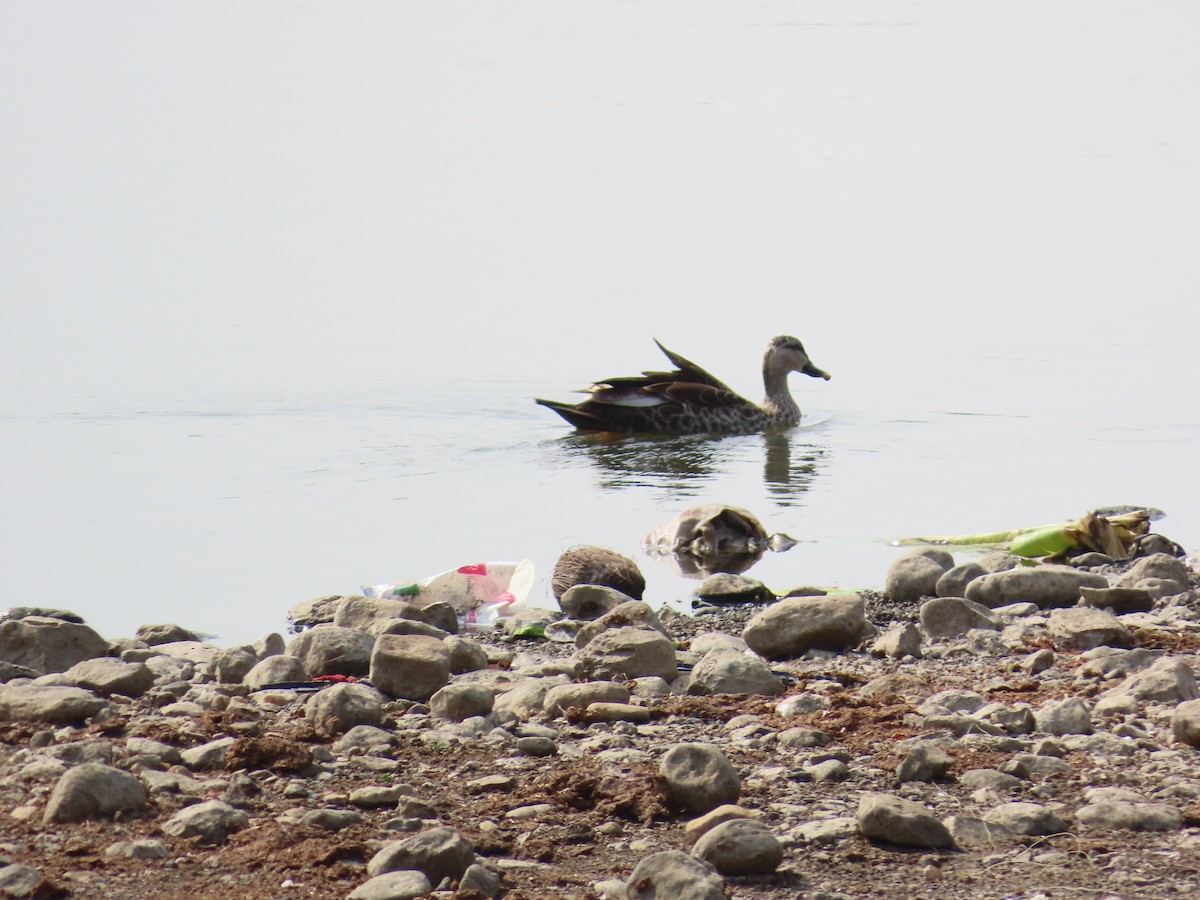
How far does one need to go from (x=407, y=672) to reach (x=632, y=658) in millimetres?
776

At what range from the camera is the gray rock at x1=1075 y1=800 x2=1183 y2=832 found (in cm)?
417

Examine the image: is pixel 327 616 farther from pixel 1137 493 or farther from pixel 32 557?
pixel 1137 493

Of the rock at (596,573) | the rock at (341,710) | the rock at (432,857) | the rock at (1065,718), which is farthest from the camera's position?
the rock at (596,573)

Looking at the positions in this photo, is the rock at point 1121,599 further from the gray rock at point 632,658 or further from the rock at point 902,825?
the rock at point 902,825

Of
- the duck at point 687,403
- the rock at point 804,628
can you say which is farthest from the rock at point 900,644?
the duck at point 687,403

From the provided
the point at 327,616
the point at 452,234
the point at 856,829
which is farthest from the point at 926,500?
the point at 452,234

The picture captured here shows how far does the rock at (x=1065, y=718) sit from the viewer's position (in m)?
4.97

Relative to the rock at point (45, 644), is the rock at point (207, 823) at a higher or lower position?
lower

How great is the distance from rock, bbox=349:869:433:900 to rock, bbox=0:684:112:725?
5.76 ft

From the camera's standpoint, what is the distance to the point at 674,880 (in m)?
3.70

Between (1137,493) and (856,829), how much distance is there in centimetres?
803

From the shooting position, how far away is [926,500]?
1159 cm

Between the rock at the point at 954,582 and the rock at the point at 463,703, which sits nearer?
the rock at the point at 463,703

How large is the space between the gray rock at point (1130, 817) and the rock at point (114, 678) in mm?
3037
